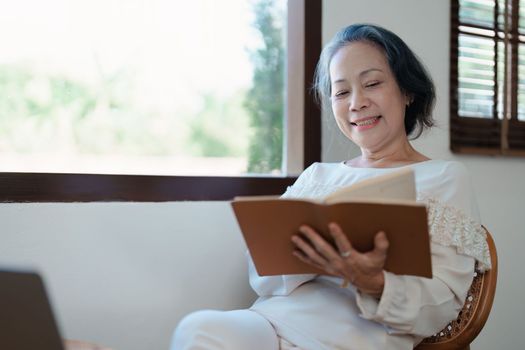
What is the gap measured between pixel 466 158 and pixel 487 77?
34cm

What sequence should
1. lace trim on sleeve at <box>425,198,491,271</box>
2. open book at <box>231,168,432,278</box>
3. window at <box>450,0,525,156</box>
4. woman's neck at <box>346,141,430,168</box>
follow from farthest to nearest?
window at <box>450,0,525,156</box> → woman's neck at <box>346,141,430,168</box> → lace trim on sleeve at <box>425,198,491,271</box> → open book at <box>231,168,432,278</box>

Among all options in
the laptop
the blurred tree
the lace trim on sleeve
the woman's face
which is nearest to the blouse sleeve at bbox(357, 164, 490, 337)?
the lace trim on sleeve

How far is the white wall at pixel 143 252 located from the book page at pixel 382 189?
2.48ft

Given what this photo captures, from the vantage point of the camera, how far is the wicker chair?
4.11 feet

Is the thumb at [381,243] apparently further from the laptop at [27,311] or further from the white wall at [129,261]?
the white wall at [129,261]

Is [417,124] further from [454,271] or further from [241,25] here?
[241,25]

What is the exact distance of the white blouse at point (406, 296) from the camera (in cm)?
112

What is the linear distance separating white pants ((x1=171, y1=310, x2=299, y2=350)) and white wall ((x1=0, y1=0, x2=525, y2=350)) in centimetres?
37

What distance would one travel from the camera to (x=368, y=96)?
1436 mm

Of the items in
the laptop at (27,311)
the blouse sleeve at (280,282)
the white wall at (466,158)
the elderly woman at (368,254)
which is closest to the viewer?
the laptop at (27,311)

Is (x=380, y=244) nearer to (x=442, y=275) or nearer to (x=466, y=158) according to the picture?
(x=442, y=275)

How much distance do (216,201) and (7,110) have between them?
25.0 inches

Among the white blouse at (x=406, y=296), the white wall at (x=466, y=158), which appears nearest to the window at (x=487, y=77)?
the white wall at (x=466, y=158)

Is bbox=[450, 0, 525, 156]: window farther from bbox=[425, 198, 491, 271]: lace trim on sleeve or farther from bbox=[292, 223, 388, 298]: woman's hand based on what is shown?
bbox=[292, 223, 388, 298]: woman's hand
